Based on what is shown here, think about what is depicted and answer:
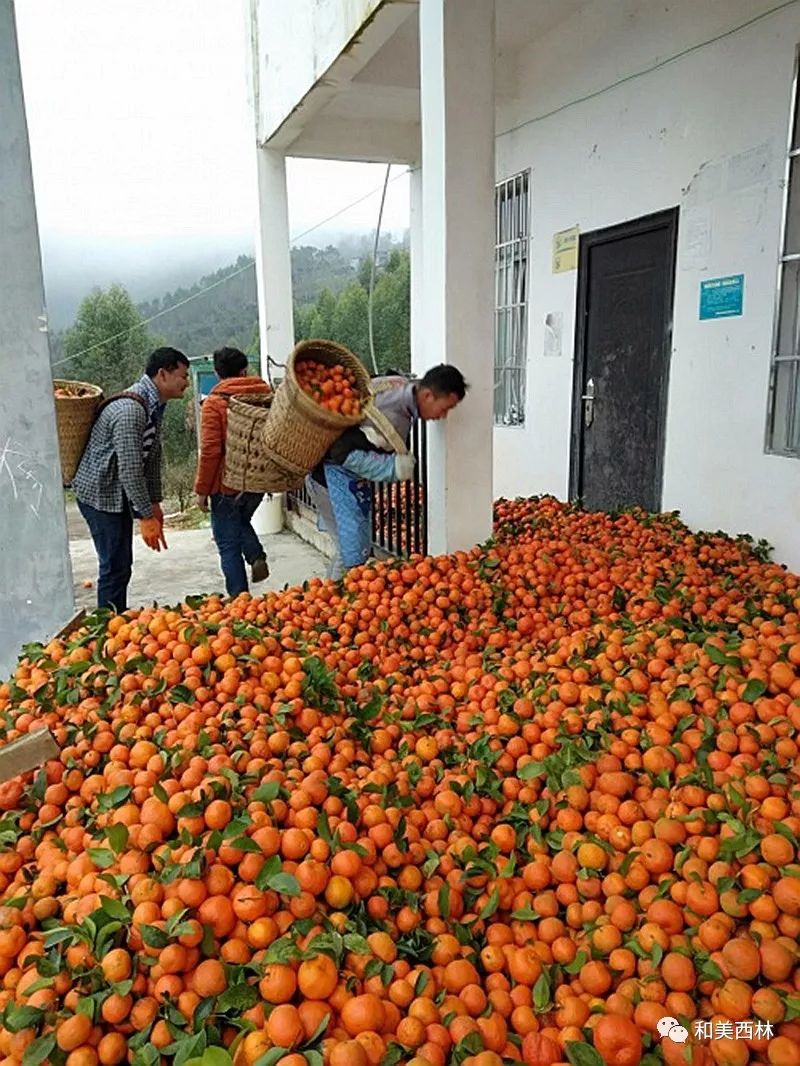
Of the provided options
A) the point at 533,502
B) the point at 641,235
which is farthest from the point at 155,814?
the point at 641,235

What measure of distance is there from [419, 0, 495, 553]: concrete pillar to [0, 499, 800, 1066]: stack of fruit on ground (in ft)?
4.75

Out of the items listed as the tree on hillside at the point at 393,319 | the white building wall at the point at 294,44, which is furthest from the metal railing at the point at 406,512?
the tree on hillside at the point at 393,319

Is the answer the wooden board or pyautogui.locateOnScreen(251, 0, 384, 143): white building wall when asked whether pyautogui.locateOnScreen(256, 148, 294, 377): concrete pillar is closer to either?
pyautogui.locateOnScreen(251, 0, 384, 143): white building wall

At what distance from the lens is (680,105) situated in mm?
4668

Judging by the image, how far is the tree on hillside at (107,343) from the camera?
14.5 meters

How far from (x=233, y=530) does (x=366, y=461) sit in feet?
4.83

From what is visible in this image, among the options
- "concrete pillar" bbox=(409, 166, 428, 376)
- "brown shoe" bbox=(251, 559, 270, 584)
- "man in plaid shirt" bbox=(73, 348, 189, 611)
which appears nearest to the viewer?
"man in plaid shirt" bbox=(73, 348, 189, 611)

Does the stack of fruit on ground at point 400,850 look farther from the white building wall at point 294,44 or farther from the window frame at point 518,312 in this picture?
the window frame at point 518,312

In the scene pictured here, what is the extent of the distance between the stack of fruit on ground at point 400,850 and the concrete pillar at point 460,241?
1446 mm

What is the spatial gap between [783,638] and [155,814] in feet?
5.88

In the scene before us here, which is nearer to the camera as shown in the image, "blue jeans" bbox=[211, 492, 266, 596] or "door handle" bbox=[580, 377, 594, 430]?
"blue jeans" bbox=[211, 492, 266, 596]

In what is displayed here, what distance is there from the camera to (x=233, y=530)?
457 centimetres

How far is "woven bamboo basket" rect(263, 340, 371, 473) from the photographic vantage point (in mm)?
3277

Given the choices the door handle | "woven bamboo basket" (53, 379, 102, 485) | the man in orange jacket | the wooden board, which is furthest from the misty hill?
the wooden board
